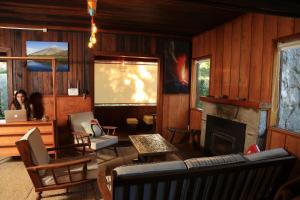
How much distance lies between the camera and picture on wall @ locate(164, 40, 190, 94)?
201 inches

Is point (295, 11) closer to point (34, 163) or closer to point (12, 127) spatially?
point (34, 163)

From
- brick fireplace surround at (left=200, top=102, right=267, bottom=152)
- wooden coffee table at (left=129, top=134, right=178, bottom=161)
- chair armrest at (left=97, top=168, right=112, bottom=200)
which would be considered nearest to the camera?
chair armrest at (left=97, top=168, right=112, bottom=200)

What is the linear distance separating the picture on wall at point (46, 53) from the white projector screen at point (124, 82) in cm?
182

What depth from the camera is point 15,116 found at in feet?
12.4

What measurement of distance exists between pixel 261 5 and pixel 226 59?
87.0 inches

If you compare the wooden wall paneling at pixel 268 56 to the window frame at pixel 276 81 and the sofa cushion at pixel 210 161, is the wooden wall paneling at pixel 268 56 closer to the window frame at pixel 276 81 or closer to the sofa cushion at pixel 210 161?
the window frame at pixel 276 81

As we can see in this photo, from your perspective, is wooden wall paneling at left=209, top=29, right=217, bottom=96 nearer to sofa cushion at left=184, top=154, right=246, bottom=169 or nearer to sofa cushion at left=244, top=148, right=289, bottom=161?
sofa cushion at left=244, top=148, right=289, bottom=161

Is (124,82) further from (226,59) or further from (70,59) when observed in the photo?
(226,59)

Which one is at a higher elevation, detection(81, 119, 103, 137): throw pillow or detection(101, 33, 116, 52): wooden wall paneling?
A: detection(101, 33, 116, 52): wooden wall paneling

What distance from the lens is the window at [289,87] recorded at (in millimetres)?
2691

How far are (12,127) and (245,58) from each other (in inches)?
160

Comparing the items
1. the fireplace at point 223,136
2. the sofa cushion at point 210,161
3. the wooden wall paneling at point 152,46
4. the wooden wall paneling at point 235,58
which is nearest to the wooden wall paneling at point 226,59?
the wooden wall paneling at point 235,58

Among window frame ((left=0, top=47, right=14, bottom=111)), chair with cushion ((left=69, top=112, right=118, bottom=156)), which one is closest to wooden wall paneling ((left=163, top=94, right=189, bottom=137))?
chair with cushion ((left=69, top=112, right=118, bottom=156))

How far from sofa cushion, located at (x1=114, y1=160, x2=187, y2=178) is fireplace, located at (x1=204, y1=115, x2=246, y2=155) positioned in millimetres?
2008
